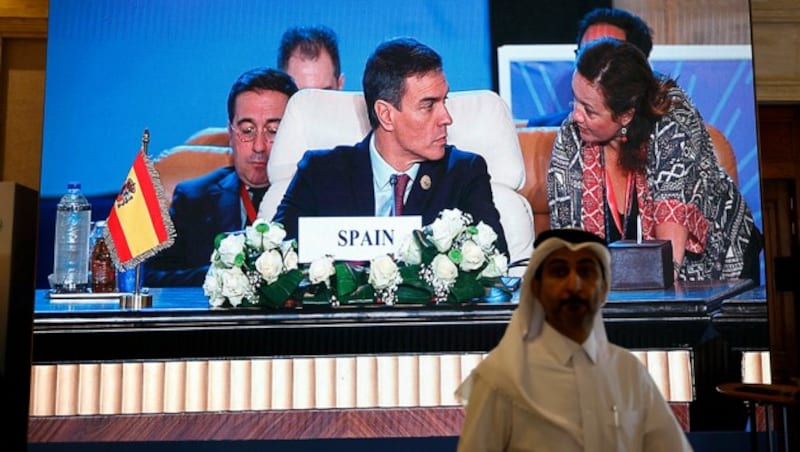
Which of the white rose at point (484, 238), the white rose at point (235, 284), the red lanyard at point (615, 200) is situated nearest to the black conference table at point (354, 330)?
the white rose at point (235, 284)

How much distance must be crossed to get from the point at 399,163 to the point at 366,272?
0.71 m

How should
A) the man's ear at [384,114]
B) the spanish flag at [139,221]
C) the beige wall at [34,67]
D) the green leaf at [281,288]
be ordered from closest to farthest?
the green leaf at [281,288] → the spanish flag at [139,221] → the man's ear at [384,114] → the beige wall at [34,67]

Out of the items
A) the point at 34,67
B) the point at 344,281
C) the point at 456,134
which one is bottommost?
the point at 344,281

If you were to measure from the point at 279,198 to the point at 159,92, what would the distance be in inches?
36.7

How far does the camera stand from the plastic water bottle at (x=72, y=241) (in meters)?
4.16

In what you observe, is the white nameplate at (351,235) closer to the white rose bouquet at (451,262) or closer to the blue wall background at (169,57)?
the white rose bouquet at (451,262)

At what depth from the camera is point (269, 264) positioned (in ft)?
12.6

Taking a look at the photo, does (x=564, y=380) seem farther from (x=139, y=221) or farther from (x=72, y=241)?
(x=72, y=241)

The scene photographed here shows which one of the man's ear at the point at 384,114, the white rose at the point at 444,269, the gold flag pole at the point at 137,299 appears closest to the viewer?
the white rose at the point at 444,269

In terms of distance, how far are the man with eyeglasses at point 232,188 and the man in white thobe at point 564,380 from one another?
2725 millimetres

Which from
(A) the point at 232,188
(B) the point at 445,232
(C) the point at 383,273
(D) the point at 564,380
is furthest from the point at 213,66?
(D) the point at 564,380

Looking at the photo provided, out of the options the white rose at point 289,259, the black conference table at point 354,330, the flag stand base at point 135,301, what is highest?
the white rose at point 289,259

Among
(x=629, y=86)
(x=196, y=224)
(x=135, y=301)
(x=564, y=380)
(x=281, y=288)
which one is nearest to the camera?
(x=564, y=380)

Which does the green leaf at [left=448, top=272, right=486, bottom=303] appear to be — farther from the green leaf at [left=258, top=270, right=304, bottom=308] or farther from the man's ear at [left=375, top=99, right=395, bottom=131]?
the man's ear at [left=375, top=99, right=395, bottom=131]
